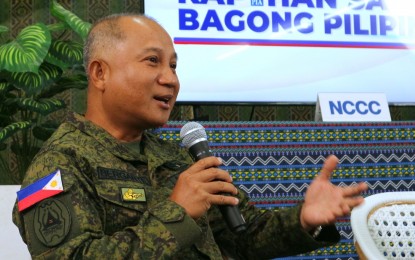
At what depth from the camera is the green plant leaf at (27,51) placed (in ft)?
7.93

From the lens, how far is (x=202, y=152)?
1.41 metres

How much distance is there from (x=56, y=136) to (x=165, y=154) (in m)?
0.29

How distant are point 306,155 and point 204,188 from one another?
1222 millimetres

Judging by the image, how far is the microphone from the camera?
4.32ft

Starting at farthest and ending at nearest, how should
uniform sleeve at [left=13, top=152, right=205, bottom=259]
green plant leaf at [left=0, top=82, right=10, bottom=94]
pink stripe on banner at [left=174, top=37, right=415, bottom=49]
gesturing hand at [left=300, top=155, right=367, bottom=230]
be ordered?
pink stripe on banner at [left=174, top=37, right=415, bottom=49], green plant leaf at [left=0, top=82, right=10, bottom=94], gesturing hand at [left=300, top=155, right=367, bottom=230], uniform sleeve at [left=13, top=152, right=205, bottom=259]

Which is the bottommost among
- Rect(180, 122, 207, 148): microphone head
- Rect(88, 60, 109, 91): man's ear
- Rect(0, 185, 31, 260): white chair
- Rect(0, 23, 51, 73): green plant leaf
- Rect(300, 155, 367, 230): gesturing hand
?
Rect(0, 185, 31, 260): white chair

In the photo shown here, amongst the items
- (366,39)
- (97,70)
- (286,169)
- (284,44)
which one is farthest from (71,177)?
(366,39)

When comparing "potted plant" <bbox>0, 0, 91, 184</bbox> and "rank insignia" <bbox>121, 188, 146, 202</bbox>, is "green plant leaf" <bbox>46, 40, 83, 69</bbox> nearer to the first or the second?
"potted plant" <bbox>0, 0, 91, 184</bbox>

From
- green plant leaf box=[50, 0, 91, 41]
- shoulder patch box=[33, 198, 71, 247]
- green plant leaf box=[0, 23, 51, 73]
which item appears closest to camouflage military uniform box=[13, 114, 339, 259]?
shoulder patch box=[33, 198, 71, 247]

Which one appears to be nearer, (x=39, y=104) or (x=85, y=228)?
(x=85, y=228)

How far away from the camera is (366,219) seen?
6.03 feet

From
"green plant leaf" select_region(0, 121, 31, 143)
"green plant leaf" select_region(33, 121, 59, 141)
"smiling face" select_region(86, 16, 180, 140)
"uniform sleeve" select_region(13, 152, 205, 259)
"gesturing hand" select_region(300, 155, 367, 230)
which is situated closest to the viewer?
"uniform sleeve" select_region(13, 152, 205, 259)

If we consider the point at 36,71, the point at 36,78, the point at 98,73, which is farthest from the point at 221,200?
the point at 36,78

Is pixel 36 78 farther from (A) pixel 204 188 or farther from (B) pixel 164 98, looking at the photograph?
(A) pixel 204 188
